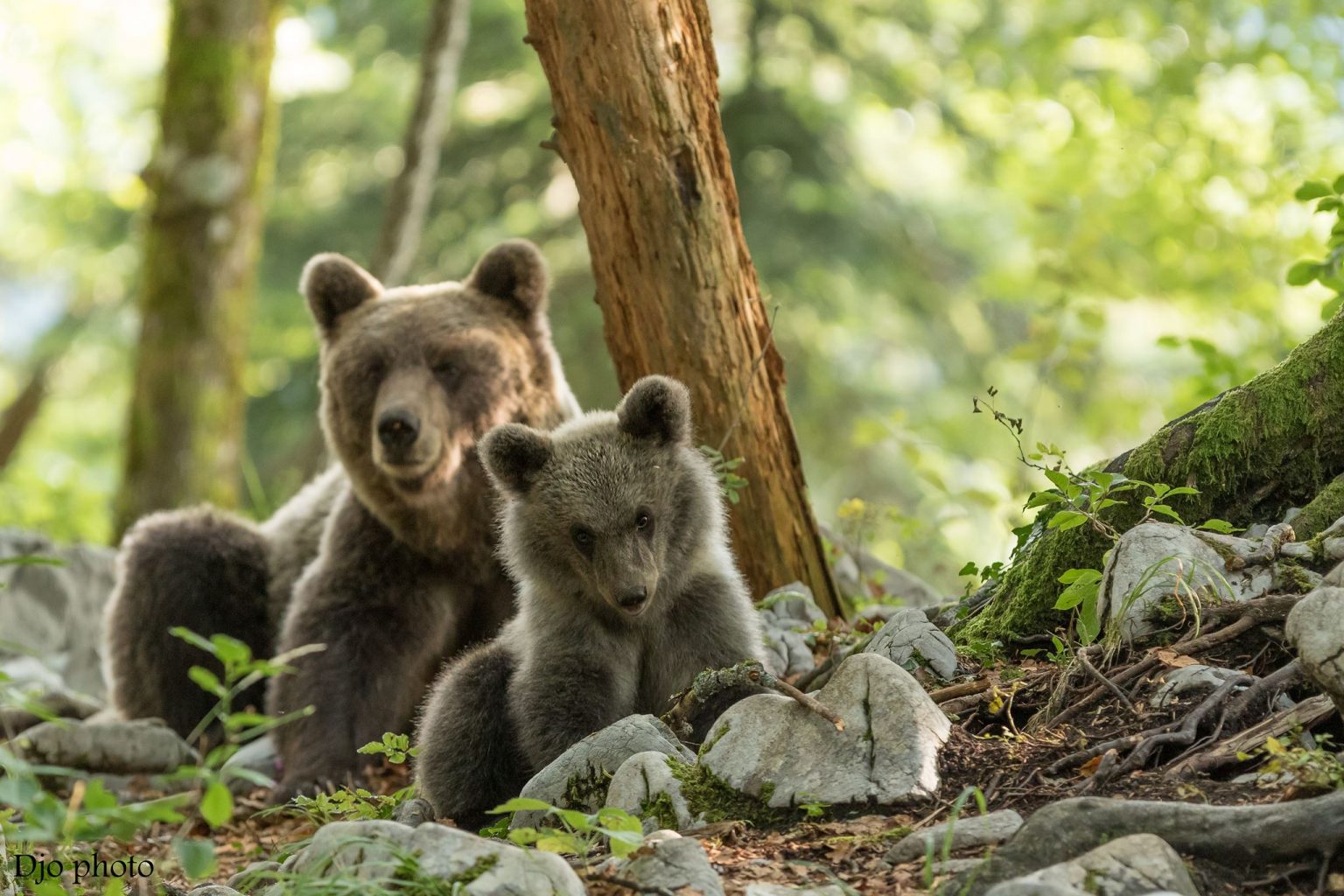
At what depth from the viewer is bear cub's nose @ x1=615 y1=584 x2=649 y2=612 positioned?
13.8 feet

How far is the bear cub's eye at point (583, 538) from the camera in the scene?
14.5ft

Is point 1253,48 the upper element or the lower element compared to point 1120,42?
lower

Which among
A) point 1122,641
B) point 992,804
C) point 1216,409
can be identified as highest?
point 1216,409

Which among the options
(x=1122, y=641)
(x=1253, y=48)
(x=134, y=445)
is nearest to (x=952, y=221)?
(x=1253, y=48)

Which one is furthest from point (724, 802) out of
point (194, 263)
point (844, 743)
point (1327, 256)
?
point (194, 263)

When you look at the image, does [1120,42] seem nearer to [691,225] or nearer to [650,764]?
[691,225]

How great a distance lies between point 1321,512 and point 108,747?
5398 mm

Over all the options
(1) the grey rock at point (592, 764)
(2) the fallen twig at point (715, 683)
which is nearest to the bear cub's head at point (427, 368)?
(2) the fallen twig at point (715, 683)

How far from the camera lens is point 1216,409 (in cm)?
436

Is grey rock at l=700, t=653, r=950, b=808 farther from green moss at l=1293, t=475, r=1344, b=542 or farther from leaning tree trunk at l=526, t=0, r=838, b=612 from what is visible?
leaning tree trunk at l=526, t=0, r=838, b=612

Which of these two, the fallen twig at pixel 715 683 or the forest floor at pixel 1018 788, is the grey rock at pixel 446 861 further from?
the fallen twig at pixel 715 683

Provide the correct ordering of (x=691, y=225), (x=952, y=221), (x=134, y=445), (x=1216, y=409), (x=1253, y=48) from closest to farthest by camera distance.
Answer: (x=1216, y=409) < (x=691, y=225) < (x=134, y=445) < (x=1253, y=48) < (x=952, y=221)

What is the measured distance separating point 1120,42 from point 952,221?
3682 millimetres

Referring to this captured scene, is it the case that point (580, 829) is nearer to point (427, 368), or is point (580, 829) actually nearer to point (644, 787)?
point (644, 787)
